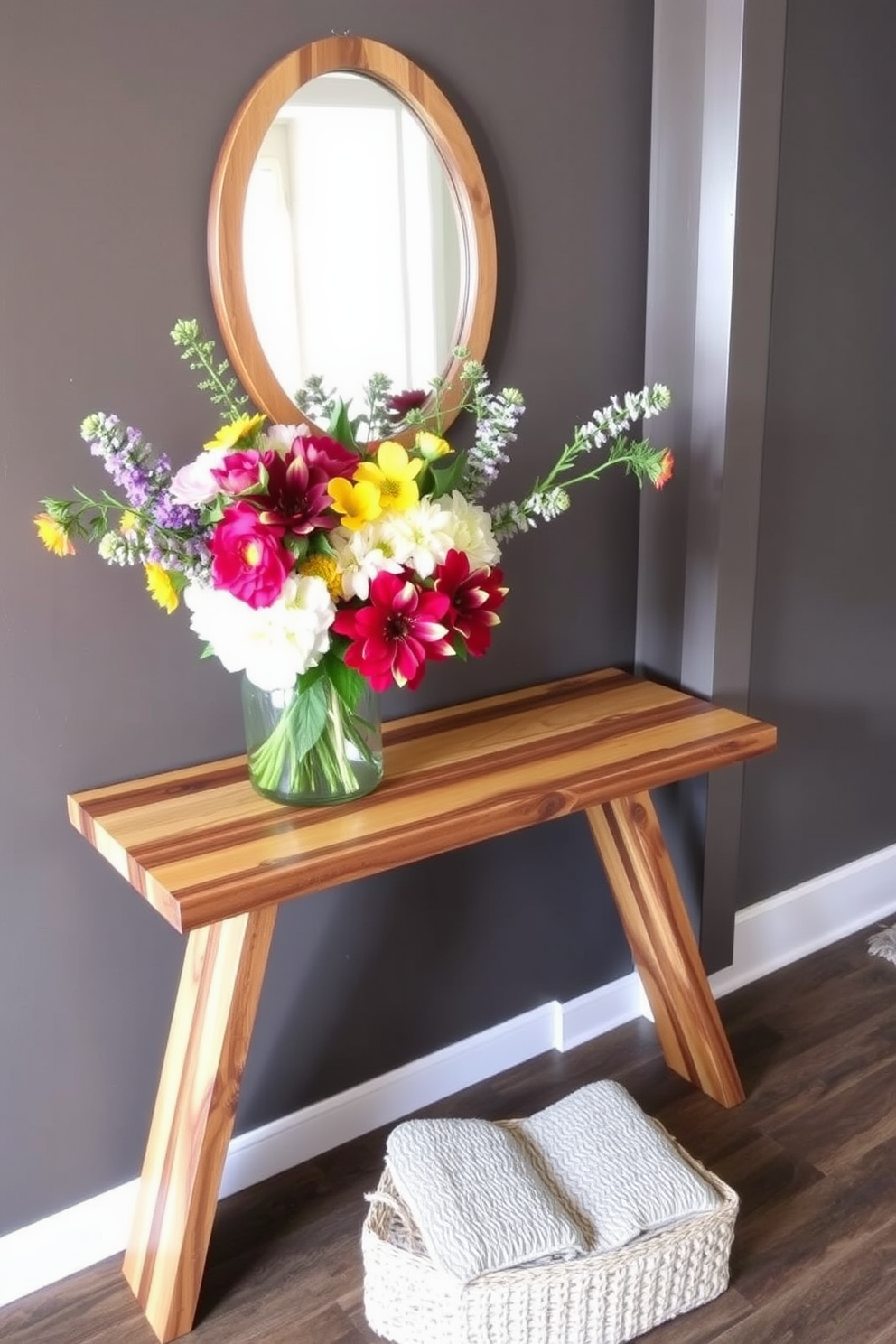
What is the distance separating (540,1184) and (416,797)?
567 millimetres

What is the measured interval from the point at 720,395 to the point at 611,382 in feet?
0.59

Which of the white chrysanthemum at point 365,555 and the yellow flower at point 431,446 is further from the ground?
the yellow flower at point 431,446

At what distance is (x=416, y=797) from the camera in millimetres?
1462

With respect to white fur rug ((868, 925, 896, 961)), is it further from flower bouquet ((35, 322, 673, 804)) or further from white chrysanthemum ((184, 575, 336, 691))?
white chrysanthemum ((184, 575, 336, 691))

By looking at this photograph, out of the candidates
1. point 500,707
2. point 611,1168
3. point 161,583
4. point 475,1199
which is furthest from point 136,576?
point 611,1168

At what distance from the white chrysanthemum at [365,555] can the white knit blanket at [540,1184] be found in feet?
2.64

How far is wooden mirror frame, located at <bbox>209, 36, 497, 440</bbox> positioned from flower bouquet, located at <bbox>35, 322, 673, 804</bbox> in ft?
0.37

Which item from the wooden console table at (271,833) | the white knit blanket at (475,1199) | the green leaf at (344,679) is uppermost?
the green leaf at (344,679)

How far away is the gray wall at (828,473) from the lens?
76.5 inches

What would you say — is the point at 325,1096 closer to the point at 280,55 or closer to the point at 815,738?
the point at 815,738

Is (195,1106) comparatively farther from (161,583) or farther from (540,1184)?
(161,583)

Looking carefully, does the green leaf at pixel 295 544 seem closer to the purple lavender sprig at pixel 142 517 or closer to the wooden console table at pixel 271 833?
the purple lavender sprig at pixel 142 517

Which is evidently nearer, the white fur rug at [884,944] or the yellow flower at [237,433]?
the yellow flower at [237,433]

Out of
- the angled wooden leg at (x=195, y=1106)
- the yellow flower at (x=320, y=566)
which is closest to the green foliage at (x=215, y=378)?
the yellow flower at (x=320, y=566)
